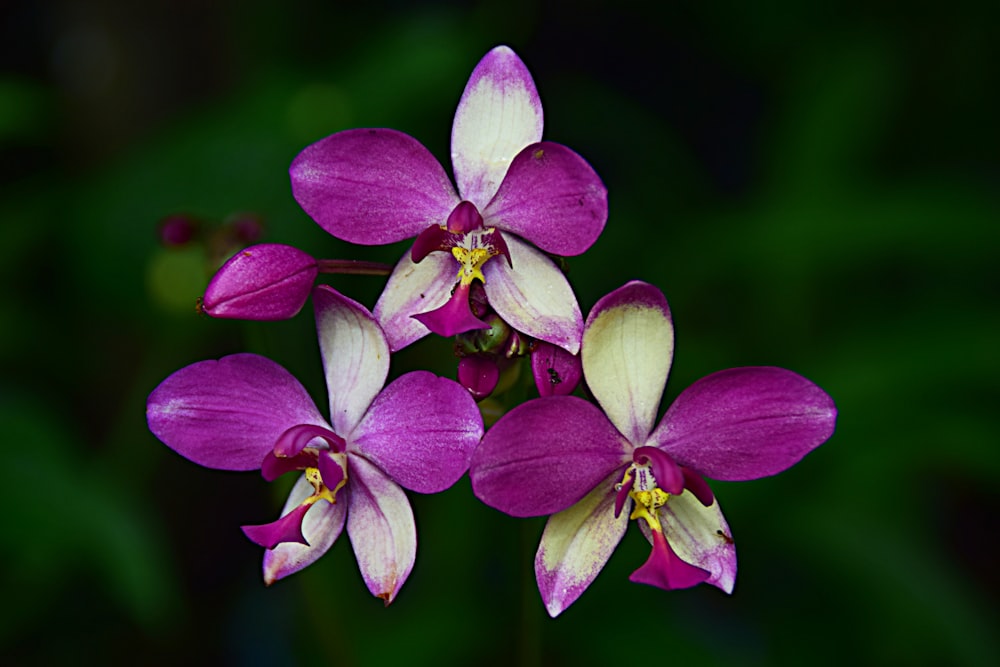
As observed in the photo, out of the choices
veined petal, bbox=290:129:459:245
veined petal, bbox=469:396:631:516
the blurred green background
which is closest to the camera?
veined petal, bbox=469:396:631:516

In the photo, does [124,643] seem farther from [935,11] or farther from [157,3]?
[935,11]

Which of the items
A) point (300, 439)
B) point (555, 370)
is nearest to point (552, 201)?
point (555, 370)

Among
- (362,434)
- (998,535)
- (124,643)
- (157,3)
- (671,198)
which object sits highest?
(157,3)

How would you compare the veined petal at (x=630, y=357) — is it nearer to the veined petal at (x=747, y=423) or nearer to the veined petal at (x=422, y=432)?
the veined petal at (x=747, y=423)

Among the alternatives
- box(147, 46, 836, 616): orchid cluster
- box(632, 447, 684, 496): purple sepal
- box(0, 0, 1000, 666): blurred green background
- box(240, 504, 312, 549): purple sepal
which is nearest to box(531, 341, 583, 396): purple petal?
box(147, 46, 836, 616): orchid cluster

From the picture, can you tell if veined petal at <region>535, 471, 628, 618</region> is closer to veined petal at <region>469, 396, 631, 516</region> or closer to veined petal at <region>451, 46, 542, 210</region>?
veined petal at <region>469, 396, 631, 516</region>

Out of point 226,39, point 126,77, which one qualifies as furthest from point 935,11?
point 126,77

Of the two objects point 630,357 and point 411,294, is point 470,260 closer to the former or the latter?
point 411,294
